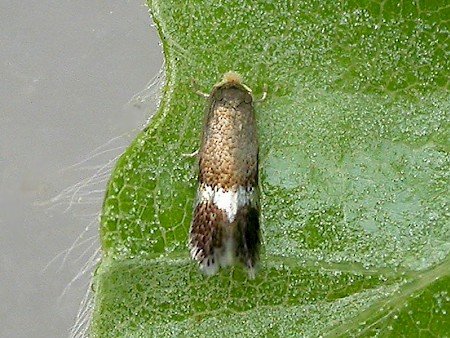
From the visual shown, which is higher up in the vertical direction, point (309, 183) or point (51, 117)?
point (51, 117)

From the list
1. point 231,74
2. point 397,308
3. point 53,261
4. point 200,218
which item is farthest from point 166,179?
point 397,308

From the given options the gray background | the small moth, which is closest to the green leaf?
the small moth

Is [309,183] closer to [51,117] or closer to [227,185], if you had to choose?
[227,185]

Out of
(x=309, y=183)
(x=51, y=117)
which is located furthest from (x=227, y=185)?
(x=51, y=117)

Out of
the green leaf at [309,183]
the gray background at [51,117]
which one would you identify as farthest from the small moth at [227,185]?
the gray background at [51,117]

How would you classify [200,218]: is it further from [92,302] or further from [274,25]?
[274,25]

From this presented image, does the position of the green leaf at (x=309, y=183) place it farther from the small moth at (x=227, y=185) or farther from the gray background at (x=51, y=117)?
the gray background at (x=51, y=117)
